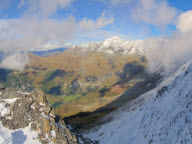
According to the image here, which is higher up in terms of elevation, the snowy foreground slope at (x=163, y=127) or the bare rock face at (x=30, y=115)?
the bare rock face at (x=30, y=115)

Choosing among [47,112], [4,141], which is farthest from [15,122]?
[47,112]

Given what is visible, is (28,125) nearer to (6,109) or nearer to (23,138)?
(23,138)

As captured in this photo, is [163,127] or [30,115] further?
[163,127]

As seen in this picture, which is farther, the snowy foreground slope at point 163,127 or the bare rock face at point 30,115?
the snowy foreground slope at point 163,127

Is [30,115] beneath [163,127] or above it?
above

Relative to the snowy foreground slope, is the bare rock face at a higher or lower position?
higher

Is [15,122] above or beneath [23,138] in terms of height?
above

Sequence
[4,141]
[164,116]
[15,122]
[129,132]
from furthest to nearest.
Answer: [129,132]
[164,116]
[15,122]
[4,141]

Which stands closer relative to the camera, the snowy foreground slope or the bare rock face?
the bare rock face
